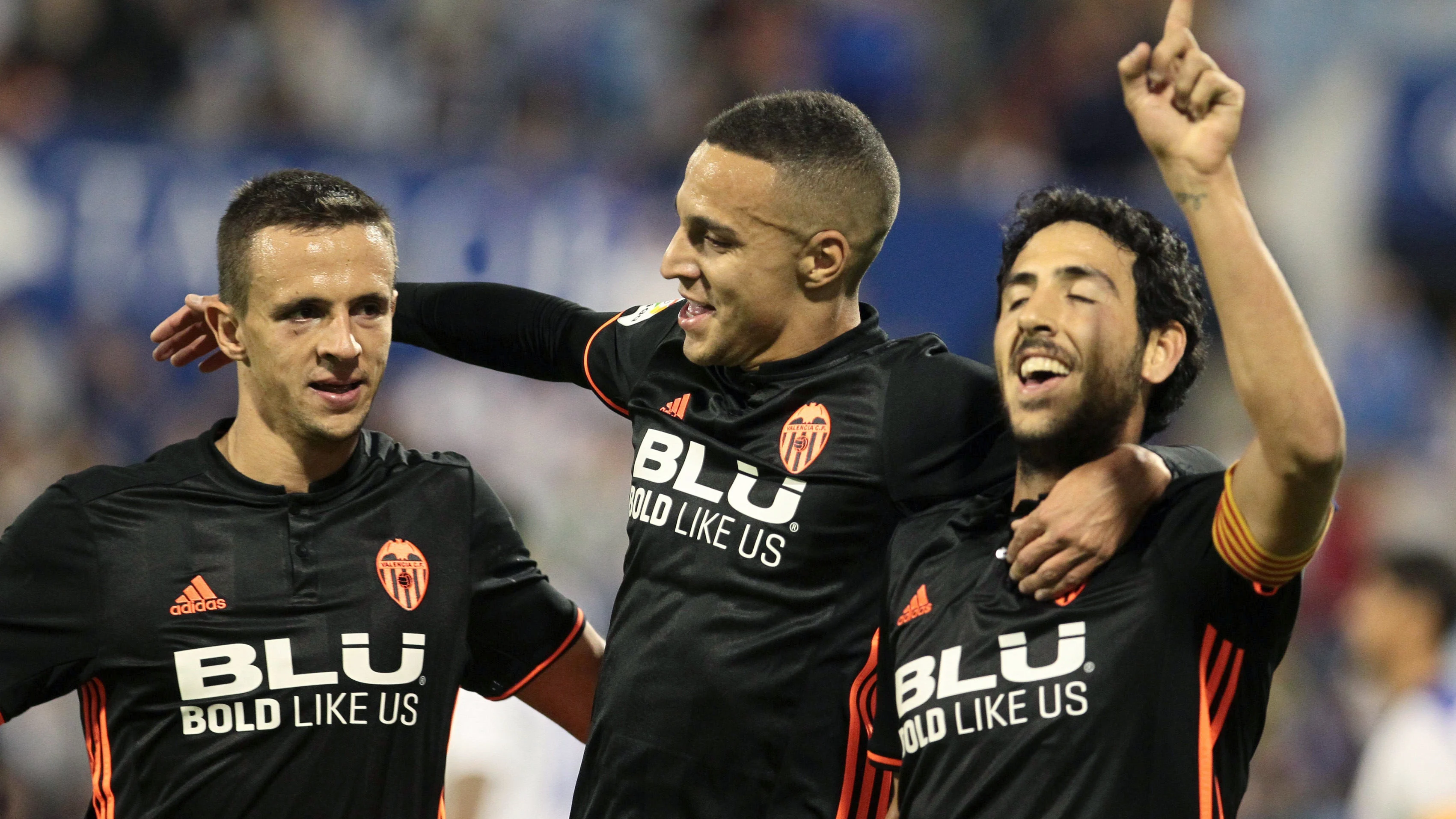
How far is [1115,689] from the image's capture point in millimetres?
3021

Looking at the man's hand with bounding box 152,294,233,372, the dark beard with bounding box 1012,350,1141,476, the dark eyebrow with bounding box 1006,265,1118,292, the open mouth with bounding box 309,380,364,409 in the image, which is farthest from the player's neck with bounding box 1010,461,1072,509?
the man's hand with bounding box 152,294,233,372

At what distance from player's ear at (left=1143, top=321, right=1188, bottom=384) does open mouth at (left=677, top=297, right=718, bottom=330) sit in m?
0.92

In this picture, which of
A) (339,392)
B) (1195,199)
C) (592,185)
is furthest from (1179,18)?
(592,185)

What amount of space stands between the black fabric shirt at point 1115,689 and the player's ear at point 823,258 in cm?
82

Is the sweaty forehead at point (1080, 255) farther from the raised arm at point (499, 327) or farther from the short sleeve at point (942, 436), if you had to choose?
the raised arm at point (499, 327)

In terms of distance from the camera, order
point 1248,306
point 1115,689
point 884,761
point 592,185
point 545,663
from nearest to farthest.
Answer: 1. point 1248,306
2. point 1115,689
3. point 884,761
4. point 545,663
5. point 592,185

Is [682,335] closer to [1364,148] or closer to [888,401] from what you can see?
[888,401]

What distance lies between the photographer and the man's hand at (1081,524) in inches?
122

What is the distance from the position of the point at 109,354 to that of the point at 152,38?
75.8 inches

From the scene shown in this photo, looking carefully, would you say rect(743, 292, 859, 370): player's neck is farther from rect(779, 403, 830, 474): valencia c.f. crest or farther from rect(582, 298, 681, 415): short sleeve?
rect(582, 298, 681, 415): short sleeve

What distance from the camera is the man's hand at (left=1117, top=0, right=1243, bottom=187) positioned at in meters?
2.79

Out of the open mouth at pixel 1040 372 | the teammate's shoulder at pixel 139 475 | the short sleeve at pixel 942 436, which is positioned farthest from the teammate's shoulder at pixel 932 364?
the teammate's shoulder at pixel 139 475

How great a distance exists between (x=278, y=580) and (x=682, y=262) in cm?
109

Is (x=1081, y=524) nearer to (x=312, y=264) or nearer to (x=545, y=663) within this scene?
(x=545, y=663)
